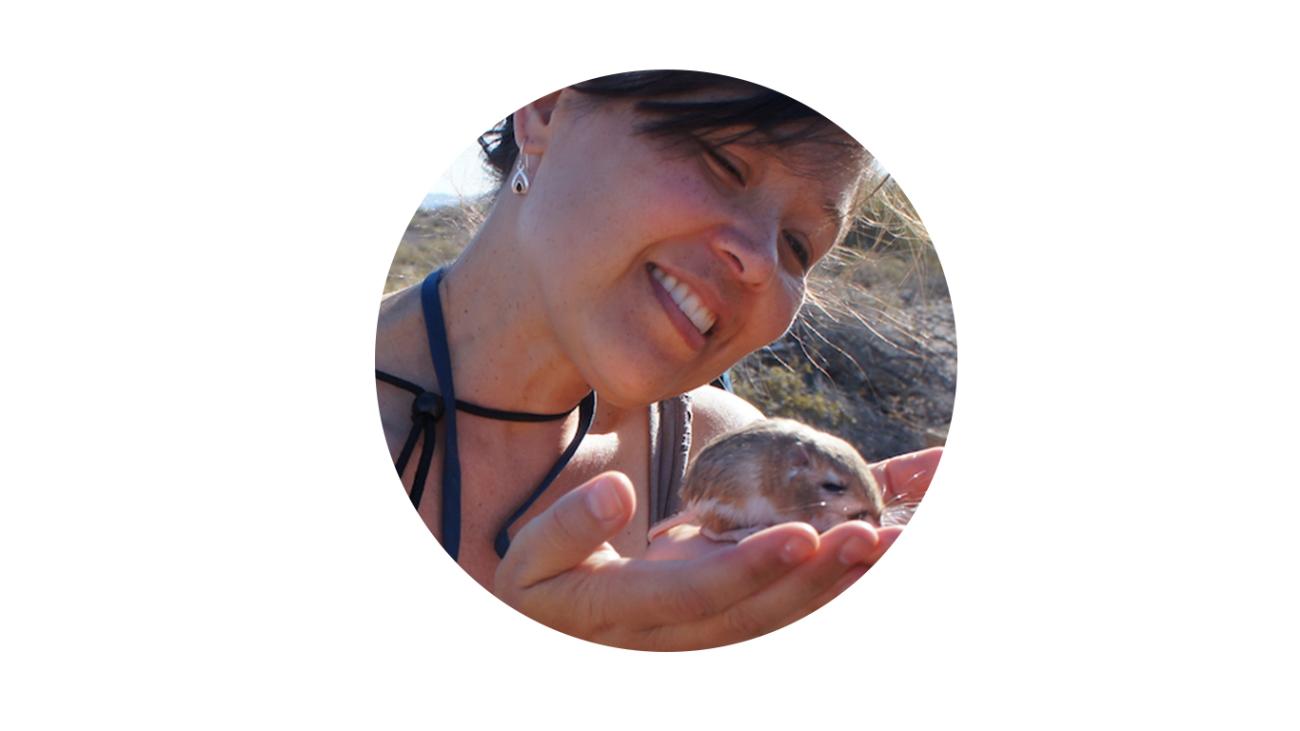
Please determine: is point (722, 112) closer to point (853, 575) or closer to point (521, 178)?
point (521, 178)

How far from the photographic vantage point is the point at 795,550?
1972 millimetres

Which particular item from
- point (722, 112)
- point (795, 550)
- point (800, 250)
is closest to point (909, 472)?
point (795, 550)

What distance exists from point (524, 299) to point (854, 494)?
695 mm

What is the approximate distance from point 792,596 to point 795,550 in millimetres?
124

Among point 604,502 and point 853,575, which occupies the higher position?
point 604,502

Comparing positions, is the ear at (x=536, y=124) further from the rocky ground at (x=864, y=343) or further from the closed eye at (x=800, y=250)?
the closed eye at (x=800, y=250)

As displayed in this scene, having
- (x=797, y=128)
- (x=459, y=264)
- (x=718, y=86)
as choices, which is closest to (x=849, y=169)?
(x=797, y=128)

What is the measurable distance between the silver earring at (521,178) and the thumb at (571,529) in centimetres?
57

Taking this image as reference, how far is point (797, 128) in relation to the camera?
83.5 inches

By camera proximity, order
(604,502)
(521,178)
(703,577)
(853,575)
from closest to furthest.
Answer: (604,502), (703,577), (853,575), (521,178)

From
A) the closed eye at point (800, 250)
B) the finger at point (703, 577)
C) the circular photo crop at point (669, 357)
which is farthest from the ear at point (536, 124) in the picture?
the finger at point (703, 577)

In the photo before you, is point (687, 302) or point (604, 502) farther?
point (687, 302)

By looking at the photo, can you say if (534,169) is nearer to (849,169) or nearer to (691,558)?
(849,169)

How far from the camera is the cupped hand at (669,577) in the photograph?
1.96 metres
